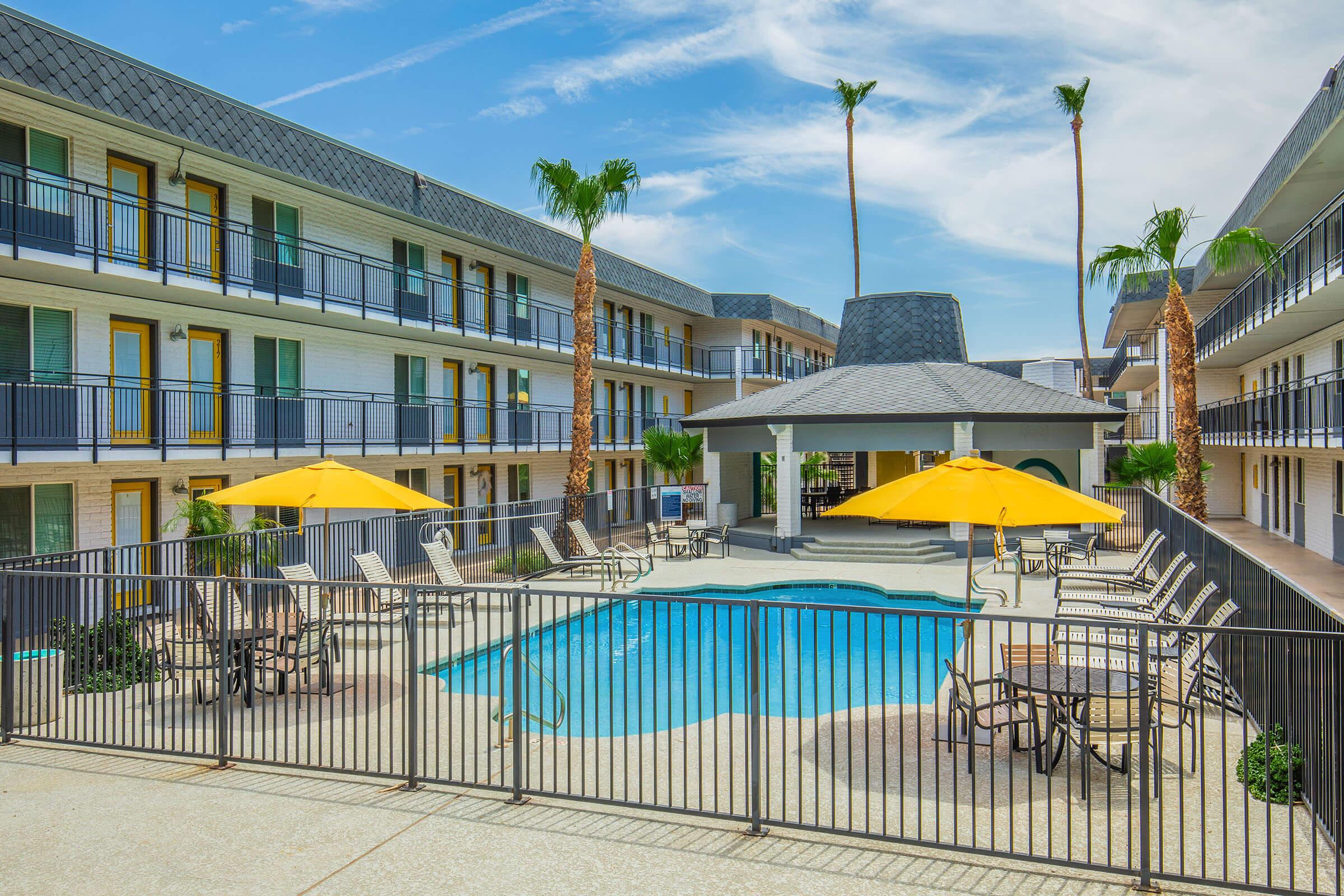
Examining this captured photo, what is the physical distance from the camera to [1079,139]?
45531mm

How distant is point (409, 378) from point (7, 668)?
17749mm

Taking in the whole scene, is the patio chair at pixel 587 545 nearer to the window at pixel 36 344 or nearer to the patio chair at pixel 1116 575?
the patio chair at pixel 1116 575

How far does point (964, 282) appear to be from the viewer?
9244cm

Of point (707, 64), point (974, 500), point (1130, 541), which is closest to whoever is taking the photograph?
point (974, 500)

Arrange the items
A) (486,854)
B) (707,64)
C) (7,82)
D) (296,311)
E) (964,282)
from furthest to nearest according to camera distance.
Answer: (964,282), (707,64), (296,311), (7,82), (486,854)

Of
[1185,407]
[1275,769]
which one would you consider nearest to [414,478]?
[1185,407]

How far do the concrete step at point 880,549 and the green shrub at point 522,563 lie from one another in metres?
7.60

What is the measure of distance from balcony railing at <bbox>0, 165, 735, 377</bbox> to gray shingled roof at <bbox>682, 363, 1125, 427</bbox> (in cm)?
667

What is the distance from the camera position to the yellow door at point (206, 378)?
17781mm

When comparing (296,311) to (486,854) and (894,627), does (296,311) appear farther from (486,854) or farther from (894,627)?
(486,854)

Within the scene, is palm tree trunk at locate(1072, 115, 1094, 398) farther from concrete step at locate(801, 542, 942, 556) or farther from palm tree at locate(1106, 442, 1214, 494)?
concrete step at locate(801, 542, 942, 556)

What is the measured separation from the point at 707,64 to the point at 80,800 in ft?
94.0

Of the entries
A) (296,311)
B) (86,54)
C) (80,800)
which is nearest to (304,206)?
(296,311)

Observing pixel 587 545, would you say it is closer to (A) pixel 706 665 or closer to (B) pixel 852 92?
(A) pixel 706 665
